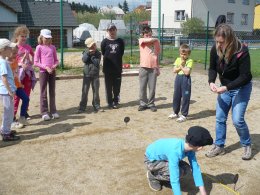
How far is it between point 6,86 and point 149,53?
123 inches

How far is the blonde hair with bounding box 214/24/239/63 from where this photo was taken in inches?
172

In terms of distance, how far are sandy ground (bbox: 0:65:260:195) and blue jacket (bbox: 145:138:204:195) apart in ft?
1.36

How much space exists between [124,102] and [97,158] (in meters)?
3.52

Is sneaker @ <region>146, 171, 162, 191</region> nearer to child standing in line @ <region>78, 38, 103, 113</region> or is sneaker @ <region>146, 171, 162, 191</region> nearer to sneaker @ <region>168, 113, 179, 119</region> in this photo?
sneaker @ <region>168, 113, 179, 119</region>

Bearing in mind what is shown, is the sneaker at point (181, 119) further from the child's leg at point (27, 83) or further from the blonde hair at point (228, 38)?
the child's leg at point (27, 83)

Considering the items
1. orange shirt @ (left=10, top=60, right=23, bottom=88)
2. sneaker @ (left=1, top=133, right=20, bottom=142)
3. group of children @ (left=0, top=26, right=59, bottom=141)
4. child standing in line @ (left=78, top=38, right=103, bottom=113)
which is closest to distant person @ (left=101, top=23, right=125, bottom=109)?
child standing in line @ (left=78, top=38, right=103, bottom=113)

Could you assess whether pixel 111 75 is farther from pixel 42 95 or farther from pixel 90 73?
pixel 42 95

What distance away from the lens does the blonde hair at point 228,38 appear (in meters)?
4.38

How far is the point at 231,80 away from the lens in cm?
470

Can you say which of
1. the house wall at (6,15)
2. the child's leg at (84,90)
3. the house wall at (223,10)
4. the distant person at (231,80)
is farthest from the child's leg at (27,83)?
the house wall at (223,10)

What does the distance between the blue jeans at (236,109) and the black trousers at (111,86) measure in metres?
3.19

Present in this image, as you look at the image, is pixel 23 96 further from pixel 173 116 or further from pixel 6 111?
pixel 173 116

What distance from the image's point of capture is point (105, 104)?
26.8 ft

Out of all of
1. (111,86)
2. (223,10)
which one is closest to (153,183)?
(111,86)
